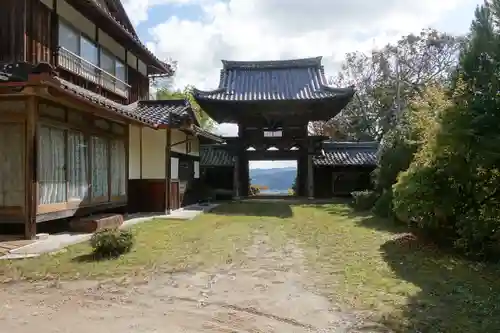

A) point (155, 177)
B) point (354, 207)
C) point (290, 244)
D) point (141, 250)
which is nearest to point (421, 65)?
point (354, 207)

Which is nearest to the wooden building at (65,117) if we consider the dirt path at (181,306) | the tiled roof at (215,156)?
the dirt path at (181,306)

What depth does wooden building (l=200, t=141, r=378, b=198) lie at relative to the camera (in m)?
20.8

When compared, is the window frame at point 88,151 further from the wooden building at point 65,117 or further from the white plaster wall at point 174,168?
the white plaster wall at point 174,168

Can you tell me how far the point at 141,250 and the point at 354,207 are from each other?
33.1ft

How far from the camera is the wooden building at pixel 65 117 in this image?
299 inches

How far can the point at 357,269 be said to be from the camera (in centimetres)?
589

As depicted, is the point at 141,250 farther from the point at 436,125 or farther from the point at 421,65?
the point at 421,65

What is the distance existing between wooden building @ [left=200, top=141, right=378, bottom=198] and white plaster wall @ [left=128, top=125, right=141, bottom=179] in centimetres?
767

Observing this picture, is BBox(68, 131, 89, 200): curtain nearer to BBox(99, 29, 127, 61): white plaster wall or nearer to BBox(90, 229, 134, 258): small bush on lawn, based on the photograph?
BBox(90, 229, 134, 258): small bush on lawn

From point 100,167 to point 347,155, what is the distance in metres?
14.1

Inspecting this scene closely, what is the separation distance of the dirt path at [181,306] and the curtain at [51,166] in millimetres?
3526

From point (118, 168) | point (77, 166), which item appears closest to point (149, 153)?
point (118, 168)

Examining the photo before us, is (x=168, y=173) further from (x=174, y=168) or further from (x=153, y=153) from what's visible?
(x=174, y=168)

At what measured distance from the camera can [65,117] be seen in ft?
28.9
